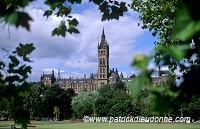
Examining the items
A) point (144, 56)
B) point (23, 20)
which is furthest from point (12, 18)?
point (144, 56)

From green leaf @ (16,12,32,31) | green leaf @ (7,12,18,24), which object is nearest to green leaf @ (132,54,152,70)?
green leaf @ (7,12,18,24)

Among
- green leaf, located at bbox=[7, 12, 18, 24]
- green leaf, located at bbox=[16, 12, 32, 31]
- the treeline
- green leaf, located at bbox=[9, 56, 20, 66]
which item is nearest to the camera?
green leaf, located at bbox=[7, 12, 18, 24]

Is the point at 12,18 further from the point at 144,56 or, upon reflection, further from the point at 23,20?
the point at 144,56

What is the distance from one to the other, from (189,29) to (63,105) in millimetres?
112216

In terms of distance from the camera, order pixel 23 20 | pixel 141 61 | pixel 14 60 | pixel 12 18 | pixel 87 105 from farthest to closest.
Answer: pixel 87 105
pixel 14 60
pixel 23 20
pixel 12 18
pixel 141 61

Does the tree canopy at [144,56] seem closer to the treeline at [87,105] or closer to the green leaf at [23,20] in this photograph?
the green leaf at [23,20]

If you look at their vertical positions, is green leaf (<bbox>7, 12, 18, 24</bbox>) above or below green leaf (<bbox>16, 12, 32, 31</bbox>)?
below

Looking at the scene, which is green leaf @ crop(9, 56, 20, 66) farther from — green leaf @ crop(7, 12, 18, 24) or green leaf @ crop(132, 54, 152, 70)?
green leaf @ crop(132, 54, 152, 70)

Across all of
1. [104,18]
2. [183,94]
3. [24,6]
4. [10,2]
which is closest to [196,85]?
[183,94]

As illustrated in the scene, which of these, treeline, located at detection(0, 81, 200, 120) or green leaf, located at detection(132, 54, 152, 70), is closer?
green leaf, located at detection(132, 54, 152, 70)

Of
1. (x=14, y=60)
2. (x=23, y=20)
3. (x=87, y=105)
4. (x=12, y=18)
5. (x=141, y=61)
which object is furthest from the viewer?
(x=87, y=105)

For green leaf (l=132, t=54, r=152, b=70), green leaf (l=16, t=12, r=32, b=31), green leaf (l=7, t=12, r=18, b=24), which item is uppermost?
green leaf (l=16, t=12, r=32, b=31)

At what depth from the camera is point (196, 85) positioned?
6.51ft

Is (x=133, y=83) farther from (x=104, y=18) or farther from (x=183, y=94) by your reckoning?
(x=104, y=18)
